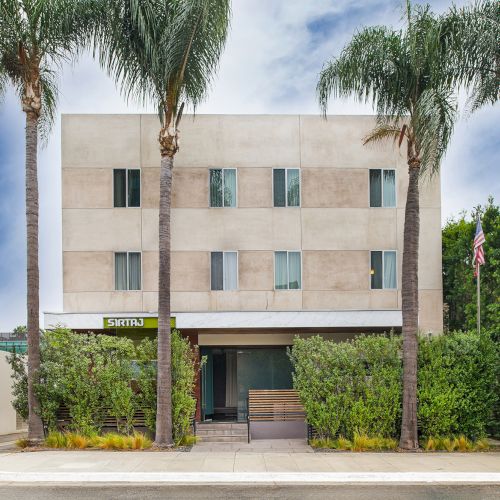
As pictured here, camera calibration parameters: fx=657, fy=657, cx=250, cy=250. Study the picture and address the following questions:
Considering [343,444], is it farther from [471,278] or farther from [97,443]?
[471,278]

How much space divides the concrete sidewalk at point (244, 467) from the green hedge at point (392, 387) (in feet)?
3.71

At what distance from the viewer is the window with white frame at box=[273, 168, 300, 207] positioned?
23.1 m

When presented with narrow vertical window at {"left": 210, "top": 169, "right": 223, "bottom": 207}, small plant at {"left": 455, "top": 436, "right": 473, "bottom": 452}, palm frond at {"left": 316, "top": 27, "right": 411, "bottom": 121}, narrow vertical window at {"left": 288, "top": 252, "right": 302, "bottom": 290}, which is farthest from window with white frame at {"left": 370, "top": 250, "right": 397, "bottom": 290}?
small plant at {"left": 455, "top": 436, "right": 473, "bottom": 452}

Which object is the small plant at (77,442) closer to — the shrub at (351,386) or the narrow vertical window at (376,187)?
the shrub at (351,386)

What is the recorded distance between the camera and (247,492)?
37.3 ft

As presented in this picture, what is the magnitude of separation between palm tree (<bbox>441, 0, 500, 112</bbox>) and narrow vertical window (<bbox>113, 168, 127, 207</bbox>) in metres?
11.5

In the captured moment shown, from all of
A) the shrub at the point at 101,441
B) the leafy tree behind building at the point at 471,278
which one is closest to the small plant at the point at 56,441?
the shrub at the point at 101,441

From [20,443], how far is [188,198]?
32.7 ft

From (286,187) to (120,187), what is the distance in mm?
5807

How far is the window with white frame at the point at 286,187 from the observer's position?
23.1m

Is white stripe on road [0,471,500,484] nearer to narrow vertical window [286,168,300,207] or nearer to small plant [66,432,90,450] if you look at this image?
small plant [66,432,90,450]

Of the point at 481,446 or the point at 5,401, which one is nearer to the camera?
the point at 481,446

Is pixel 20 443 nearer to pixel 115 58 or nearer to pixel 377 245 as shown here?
pixel 115 58

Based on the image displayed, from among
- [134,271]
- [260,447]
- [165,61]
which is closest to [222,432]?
[260,447]
